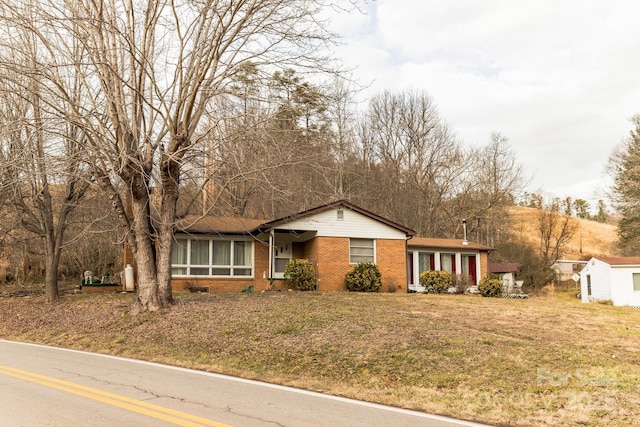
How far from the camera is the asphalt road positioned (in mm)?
5898

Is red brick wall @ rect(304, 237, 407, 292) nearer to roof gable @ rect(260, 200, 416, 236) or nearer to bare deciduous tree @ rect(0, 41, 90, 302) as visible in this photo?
roof gable @ rect(260, 200, 416, 236)

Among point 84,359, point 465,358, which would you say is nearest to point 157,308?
point 84,359

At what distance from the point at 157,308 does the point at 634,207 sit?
3681 cm

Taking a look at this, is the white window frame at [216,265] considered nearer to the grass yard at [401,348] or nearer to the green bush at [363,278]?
the green bush at [363,278]

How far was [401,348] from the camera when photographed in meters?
9.69

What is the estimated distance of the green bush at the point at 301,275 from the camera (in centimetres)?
2159

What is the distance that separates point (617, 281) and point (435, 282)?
11.6 meters

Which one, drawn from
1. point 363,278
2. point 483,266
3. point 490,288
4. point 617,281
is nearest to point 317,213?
point 363,278

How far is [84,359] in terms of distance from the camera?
10.3m

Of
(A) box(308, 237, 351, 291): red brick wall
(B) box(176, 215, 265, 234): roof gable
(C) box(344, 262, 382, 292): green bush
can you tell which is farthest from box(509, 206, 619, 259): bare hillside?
(B) box(176, 215, 265, 234): roof gable

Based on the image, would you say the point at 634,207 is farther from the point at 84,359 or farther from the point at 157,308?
the point at 84,359

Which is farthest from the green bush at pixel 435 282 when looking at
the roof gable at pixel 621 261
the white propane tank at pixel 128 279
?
the white propane tank at pixel 128 279

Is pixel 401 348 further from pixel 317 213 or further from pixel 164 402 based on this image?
pixel 317 213

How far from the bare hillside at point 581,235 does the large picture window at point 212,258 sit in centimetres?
3079
